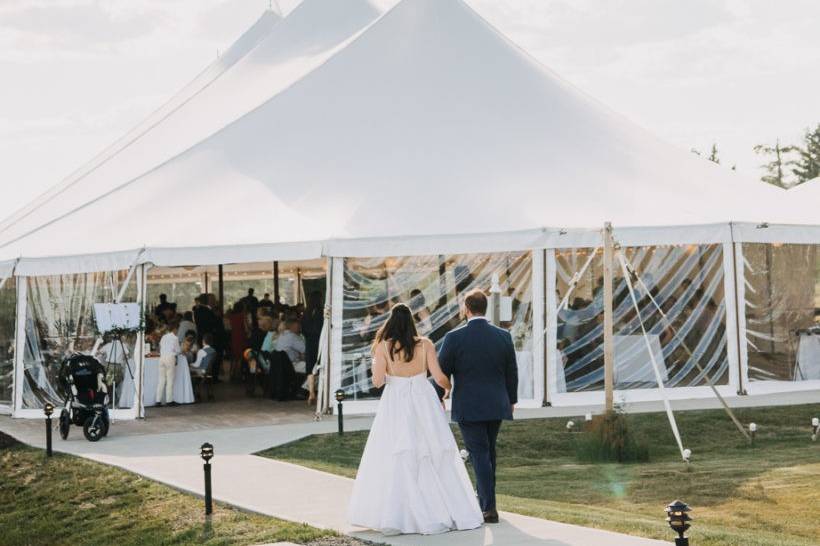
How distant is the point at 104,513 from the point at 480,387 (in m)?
3.89

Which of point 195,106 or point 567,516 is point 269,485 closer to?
point 567,516

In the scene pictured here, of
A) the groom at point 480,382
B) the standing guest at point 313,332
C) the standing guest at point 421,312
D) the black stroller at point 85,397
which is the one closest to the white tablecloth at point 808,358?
the standing guest at point 421,312

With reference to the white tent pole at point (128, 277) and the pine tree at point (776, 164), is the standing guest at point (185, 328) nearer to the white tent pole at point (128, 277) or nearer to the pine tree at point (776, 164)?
the white tent pole at point (128, 277)

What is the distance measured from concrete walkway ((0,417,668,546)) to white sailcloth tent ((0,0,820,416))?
219 cm

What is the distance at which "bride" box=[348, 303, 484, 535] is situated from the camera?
26.1 ft

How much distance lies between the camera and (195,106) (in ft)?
67.2

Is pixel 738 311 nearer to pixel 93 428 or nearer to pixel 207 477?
pixel 93 428

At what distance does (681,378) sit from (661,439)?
3020 millimetres

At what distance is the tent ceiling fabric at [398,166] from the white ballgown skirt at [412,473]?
7.16 m

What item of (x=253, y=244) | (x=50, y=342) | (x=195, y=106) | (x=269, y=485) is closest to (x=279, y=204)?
(x=253, y=244)

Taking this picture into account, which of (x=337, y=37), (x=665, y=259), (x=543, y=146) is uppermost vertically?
(x=337, y=37)

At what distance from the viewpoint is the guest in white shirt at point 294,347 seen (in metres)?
17.2

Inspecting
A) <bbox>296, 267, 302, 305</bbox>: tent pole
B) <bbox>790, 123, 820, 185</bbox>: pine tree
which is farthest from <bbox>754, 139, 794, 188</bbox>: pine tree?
<bbox>296, 267, 302, 305</bbox>: tent pole

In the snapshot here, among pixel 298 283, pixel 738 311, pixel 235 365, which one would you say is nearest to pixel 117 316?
pixel 235 365
